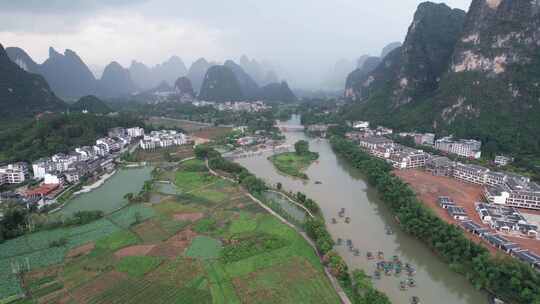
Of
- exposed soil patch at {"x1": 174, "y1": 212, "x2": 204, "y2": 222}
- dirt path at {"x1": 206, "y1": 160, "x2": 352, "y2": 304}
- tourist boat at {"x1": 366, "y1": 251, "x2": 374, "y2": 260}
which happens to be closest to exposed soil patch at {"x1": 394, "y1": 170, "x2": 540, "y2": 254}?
tourist boat at {"x1": 366, "y1": 251, "x2": 374, "y2": 260}

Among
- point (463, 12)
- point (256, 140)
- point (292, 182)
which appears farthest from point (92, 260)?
point (463, 12)

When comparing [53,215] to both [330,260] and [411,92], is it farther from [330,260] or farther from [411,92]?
[411,92]

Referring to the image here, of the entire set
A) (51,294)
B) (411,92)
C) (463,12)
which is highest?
(463,12)

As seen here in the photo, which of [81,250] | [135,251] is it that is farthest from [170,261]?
[81,250]

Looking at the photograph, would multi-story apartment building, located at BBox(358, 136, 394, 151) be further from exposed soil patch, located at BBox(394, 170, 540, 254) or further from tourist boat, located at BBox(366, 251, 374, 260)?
tourist boat, located at BBox(366, 251, 374, 260)

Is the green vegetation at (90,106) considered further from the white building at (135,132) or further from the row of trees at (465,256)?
the row of trees at (465,256)

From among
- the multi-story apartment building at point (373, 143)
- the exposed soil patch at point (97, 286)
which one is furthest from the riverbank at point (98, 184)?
the multi-story apartment building at point (373, 143)
